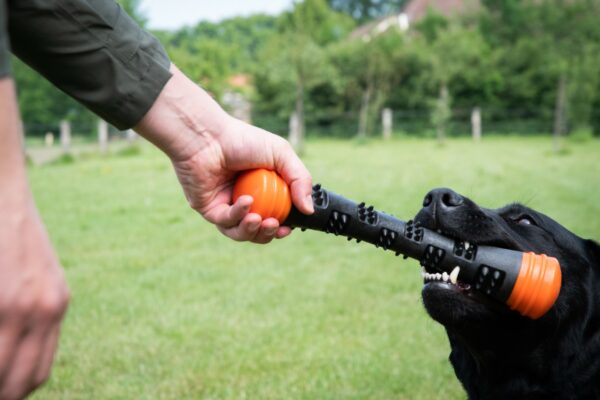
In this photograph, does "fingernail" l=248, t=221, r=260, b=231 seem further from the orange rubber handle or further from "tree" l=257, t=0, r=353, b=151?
"tree" l=257, t=0, r=353, b=151

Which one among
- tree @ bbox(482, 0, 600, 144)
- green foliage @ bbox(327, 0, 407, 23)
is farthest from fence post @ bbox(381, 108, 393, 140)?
green foliage @ bbox(327, 0, 407, 23)

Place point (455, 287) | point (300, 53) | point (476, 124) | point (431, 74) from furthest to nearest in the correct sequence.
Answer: point (431, 74) < point (476, 124) < point (300, 53) < point (455, 287)

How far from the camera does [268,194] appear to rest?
180cm

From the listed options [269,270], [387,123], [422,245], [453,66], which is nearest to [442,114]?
[387,123]

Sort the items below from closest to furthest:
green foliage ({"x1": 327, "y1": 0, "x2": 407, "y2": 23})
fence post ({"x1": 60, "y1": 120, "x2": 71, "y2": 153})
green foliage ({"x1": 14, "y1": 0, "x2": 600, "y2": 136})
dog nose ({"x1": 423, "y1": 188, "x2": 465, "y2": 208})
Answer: dog nose ({"x1": 423, "y1": 188, "x2": 465, "y2": 208}) < fence post ({"x1": 60, "y1": 120, "x2": 71, "y2": 153}) < green foliage ({"x1": 14, "y1": 0, "x2": 600, "y2": 136}) < green foliage ({"x1": 327, "y1": 0, "x2": 407, "y2": 23})

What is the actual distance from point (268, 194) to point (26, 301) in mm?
999

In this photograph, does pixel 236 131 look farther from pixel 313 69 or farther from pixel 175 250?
pixel 313 69

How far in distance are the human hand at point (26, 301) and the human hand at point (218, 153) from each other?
2.72 ft

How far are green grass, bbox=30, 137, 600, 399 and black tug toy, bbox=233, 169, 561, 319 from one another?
1736mm

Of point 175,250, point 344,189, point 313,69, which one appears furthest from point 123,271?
point 313,69

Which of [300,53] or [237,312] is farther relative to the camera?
[300,53]

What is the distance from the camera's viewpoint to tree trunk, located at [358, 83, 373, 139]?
108 ft

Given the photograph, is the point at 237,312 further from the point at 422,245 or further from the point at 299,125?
the point at 299,125

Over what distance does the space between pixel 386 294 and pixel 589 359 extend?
2.93 m
